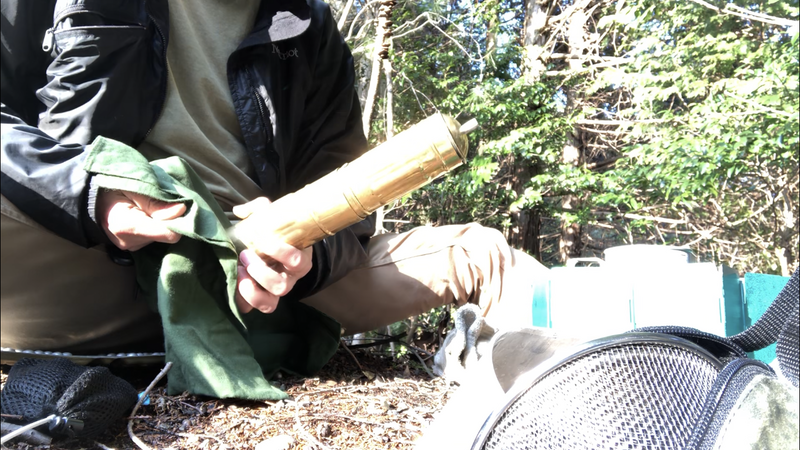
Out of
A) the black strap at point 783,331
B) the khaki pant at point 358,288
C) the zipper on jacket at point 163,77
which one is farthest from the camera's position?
the zipper on jacket at point 163,77

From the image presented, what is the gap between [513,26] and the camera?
1227 millimetres

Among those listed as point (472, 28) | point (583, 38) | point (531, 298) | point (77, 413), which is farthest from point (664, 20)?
point (472, 28)

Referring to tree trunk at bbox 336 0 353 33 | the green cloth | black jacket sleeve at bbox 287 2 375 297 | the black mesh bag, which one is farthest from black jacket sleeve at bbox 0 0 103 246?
tree trunk at bbox 336 0 353 33

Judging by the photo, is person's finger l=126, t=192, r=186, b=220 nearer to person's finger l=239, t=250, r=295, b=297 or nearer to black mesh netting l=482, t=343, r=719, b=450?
person's finger l=239, t=250, r=295, b=297

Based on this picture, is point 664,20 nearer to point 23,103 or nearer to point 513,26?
point 513,26

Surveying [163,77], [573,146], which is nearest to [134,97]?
[163,77]

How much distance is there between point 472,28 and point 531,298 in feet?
3.52

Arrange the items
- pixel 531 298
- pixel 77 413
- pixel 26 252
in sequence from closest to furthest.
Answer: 1. pixel 26 252
2. pixel 77 413
3. pixel 531 298

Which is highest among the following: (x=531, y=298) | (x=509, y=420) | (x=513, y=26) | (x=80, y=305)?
(x=513, y=26)

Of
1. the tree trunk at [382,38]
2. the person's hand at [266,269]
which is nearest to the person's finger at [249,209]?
the person's hand at [266,269]

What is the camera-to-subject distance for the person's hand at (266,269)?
949mm

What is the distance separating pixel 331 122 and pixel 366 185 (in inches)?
32.0

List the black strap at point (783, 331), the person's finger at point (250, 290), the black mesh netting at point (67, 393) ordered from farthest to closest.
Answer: the person's finger at point (250, 290)
the black mesh netting at point (67, 393)
the black strap at point (783, 331)

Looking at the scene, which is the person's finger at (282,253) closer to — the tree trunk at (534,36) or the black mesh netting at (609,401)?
the black mesh netting at (609,401)
